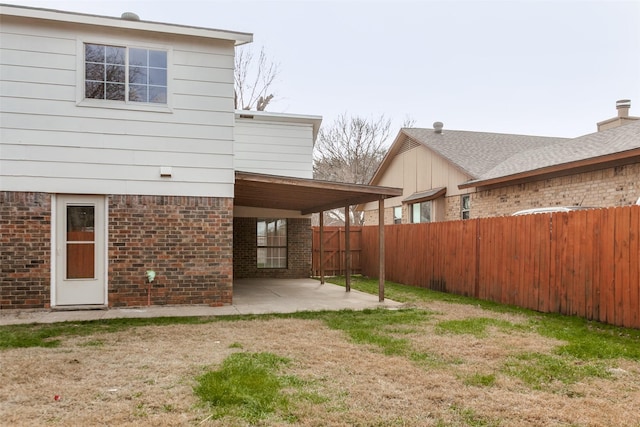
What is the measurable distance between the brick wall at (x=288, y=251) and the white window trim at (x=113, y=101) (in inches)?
266

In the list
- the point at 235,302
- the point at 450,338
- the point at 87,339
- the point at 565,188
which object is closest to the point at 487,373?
the point at 450,338

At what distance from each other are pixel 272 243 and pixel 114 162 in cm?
771

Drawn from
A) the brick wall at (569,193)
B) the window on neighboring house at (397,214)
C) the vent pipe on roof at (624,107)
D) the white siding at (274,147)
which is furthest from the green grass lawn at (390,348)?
the window on neighboring house at (397,214)

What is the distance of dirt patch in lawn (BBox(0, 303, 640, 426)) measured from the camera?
3852 millimetres

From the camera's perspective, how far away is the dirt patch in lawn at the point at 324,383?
385cm

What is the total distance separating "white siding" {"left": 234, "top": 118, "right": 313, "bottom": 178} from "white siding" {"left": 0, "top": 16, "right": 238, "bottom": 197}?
532 centimetres

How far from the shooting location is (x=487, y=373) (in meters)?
5.02

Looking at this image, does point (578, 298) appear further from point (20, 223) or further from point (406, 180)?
point (406, 180)

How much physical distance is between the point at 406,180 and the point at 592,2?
341 inches

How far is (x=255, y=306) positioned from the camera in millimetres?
9328

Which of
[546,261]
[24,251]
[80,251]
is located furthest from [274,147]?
[546,261]

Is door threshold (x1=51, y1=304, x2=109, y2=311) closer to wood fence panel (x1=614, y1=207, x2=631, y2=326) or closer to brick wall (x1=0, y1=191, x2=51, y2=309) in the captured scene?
brick wall (x1=0, y1=191, x2=51, y2=309)

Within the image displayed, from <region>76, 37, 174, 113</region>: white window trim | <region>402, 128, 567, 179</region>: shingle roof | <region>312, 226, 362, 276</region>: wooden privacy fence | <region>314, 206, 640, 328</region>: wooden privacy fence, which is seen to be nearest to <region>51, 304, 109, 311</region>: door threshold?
<region>76, 37, 174, 113</region>: white window trim

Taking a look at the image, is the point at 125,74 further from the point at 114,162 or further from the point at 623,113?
the point at 623,113
